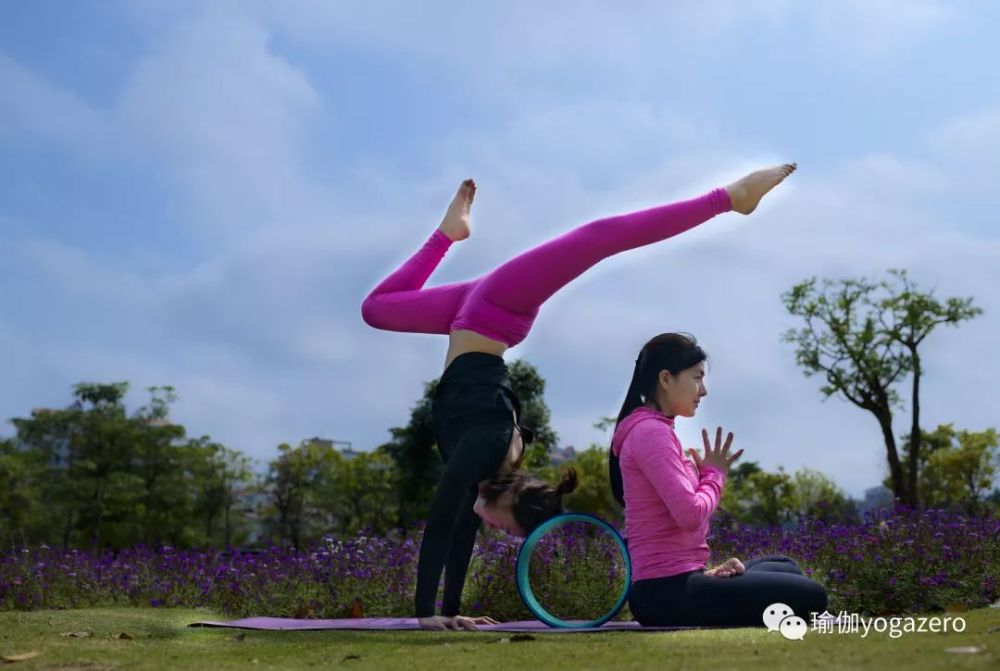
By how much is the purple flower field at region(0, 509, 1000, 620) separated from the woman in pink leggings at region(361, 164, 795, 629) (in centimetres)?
201

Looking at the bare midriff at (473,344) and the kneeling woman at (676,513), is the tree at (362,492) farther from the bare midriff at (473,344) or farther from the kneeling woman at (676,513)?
the kneeling woman at (676,513)

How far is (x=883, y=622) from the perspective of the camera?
4.56 metres

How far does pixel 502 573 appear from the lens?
24.5 ft

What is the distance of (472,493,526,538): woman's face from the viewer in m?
5.29

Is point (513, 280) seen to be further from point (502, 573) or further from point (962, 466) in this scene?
point (962, 466)

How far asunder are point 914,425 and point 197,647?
26636mm

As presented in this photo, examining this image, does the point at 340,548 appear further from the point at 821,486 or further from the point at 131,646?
the point at 821,486

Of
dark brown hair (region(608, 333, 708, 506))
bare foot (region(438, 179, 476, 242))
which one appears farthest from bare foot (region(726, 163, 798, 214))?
bare foot (region(438, 179, 476, 242))

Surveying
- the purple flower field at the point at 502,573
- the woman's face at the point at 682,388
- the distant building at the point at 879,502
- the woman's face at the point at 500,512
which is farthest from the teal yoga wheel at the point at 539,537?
the distant building at the point at 879,502

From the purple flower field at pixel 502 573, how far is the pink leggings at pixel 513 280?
99.2 inches

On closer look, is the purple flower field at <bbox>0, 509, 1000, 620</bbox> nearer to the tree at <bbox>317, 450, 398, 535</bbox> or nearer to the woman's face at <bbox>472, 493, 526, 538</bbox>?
the woman's face at <bbox>472, 493, 526, 538</bbox>

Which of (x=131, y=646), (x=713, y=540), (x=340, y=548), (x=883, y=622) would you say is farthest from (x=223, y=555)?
(x=883, y=622)

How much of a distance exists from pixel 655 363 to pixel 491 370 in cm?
89

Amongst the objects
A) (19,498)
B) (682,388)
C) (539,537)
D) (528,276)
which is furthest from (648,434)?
(19,498)
